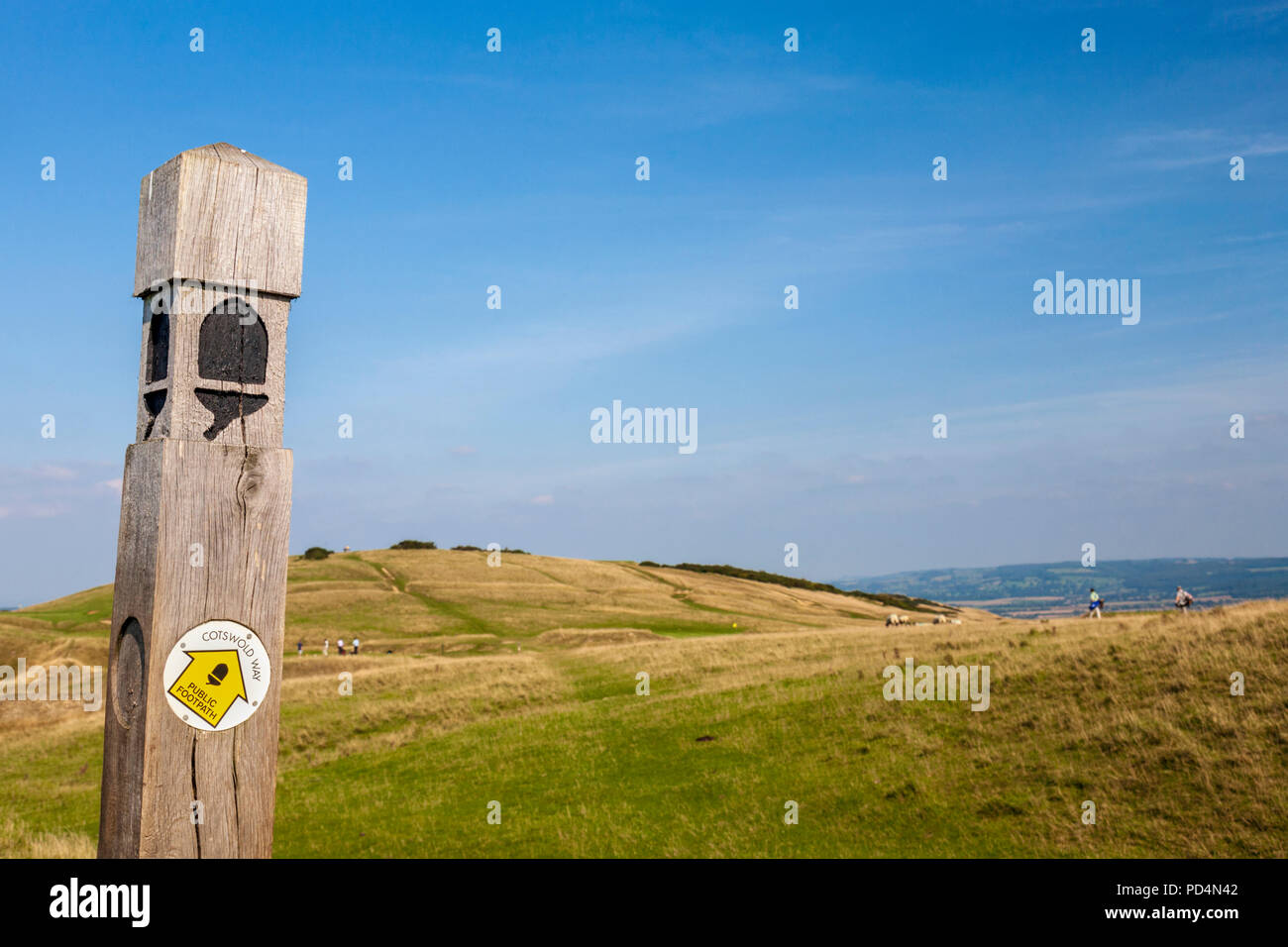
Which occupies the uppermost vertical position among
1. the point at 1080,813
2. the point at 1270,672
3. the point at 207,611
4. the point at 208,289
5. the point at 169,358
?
the point at 208,289

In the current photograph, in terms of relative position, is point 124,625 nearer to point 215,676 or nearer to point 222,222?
point 215,676

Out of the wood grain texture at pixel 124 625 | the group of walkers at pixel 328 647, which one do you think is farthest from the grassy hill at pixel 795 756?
the group of walkers at pixel 328 647

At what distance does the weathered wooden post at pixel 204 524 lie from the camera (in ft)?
8.44

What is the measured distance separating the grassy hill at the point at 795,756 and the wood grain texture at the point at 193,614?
13.2 meters

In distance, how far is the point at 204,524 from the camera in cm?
266

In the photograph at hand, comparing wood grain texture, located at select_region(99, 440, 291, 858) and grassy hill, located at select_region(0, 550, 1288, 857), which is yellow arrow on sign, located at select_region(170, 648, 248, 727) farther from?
grassy hill, located at select_region(0, 550, 1288, 857)

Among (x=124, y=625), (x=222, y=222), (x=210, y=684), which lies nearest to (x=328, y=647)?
(x=124, y=625)

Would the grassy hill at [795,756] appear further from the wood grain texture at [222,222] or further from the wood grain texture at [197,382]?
the wood grain texture at [222,222]
